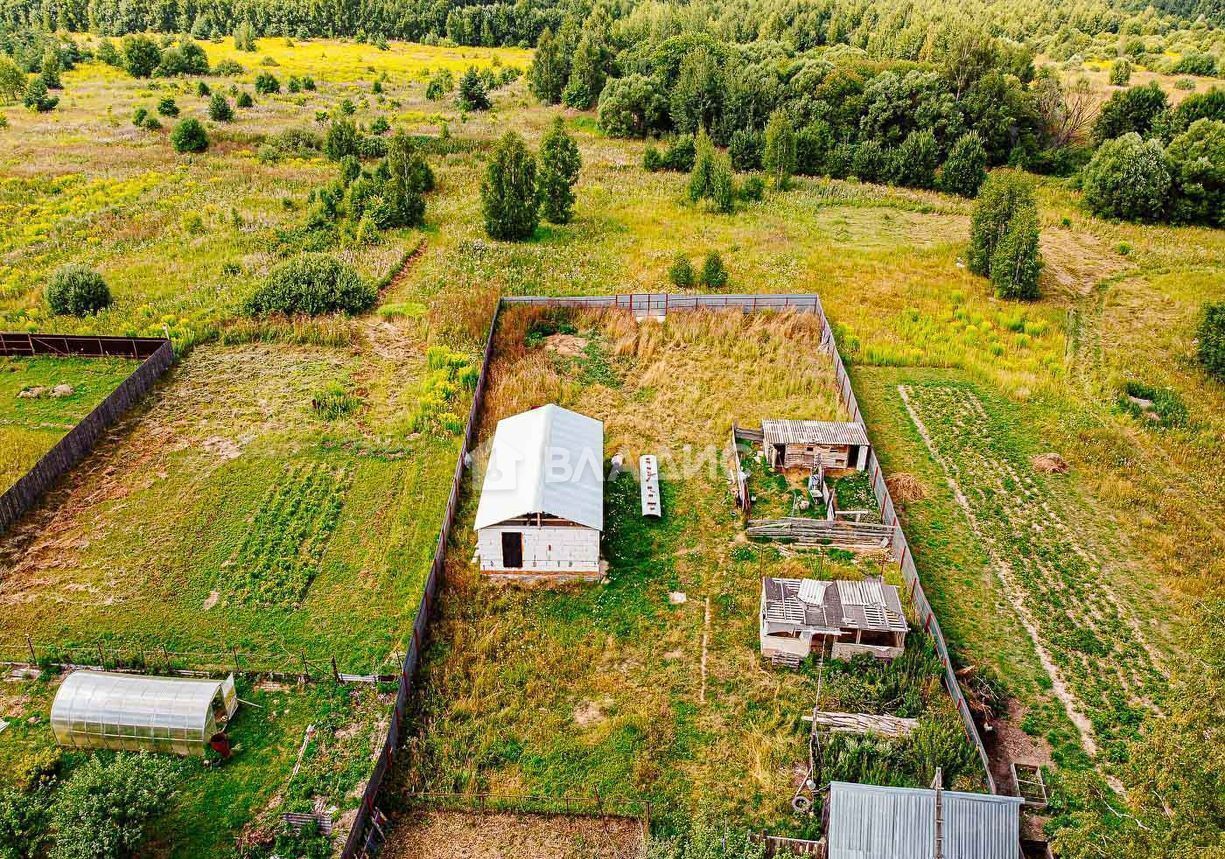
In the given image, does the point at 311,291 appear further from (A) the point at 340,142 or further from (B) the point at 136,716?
(A) the point at 340,142

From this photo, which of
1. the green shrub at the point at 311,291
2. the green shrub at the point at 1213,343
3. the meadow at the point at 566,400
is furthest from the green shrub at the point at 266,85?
the green shrub at the point at 1213,343

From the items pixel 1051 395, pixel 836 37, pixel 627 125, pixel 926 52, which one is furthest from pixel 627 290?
pixel 836 37

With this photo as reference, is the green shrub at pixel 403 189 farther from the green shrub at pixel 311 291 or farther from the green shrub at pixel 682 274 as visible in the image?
the green shrub at pixel 682 274

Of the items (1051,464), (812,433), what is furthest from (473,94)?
(1051,464)

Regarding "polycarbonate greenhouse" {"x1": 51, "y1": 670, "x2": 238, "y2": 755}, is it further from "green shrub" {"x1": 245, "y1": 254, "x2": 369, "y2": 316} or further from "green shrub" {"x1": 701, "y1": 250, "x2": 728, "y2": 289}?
"green shrub" {"x1": 701, "y1": 250, "x2": 728, "y2": 289}

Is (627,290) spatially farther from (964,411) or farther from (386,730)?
(386,730)

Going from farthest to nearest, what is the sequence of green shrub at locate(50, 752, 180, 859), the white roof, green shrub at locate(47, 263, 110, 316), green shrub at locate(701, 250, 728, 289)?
green shrub at locate(701, 250, 728, 289) < green shrub at locate(47, 263, 110, 316) < the white roof < green shrub at locate(50, 752, 180, 859)

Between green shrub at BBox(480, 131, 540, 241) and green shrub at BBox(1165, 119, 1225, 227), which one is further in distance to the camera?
green shrub at BBox(1165, 119, 1225, 227)

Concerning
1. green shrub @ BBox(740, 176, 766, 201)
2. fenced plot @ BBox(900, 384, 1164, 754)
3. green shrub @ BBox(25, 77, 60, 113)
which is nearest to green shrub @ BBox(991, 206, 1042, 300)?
fenced plot @ BBox(900, 384, 1164, 754)
